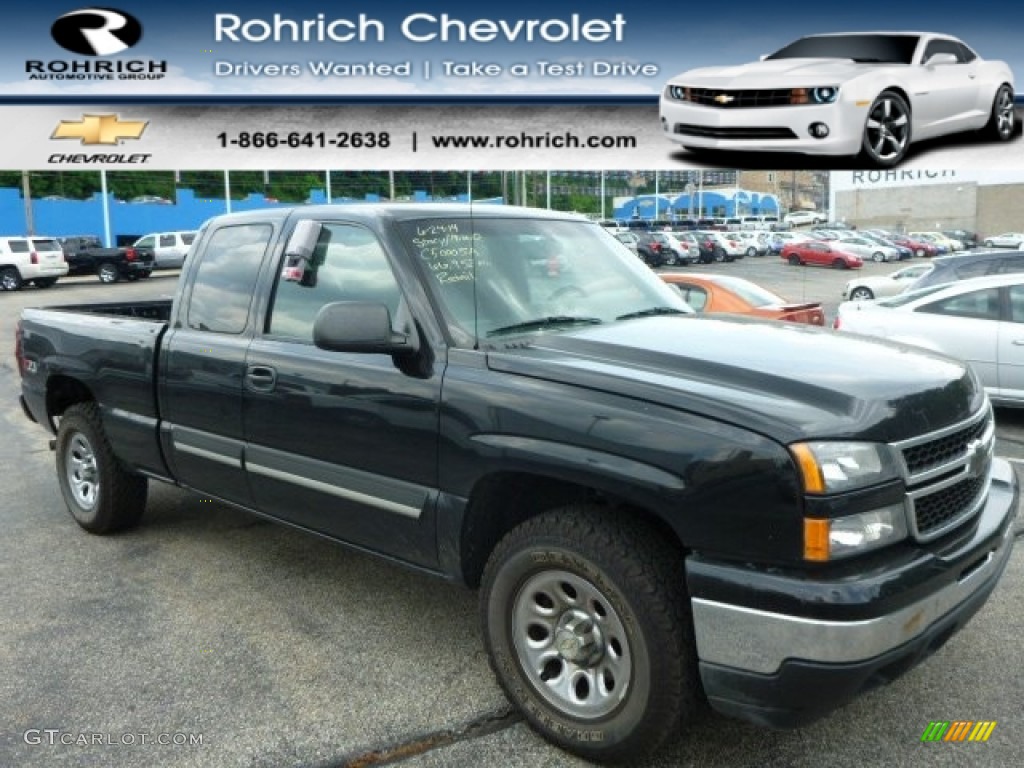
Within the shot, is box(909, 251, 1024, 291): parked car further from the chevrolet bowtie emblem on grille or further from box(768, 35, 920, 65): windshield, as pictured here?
the chevrolet bowtie emblem on grille

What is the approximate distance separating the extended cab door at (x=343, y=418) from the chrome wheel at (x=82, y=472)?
1797mm

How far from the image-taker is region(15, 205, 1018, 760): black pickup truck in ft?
8.11

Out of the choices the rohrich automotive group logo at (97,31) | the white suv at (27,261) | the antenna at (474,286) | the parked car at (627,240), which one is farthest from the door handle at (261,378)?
the white suv at (27,261)

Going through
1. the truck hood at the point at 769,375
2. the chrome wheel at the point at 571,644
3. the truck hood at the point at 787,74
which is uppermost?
the truck hood at the point at 787,74

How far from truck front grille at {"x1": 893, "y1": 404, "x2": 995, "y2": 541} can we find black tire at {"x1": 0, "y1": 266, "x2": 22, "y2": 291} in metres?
30.9

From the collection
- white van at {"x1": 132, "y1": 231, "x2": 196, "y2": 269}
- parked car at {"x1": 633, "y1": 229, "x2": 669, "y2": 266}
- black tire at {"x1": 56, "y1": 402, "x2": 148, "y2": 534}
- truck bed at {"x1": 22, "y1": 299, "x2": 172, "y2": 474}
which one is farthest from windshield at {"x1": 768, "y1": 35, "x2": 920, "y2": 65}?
white van at {"x1": 132, "y1": 231, "x2": 196, "y2": 269}

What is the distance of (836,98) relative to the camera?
33.6 ft

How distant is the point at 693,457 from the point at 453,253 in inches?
58.6

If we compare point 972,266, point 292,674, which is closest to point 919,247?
point 972,266

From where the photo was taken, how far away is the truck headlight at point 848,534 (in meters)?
2.41

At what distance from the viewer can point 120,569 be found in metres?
4.71

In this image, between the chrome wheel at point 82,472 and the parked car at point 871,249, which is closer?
the chrome wheel at point 82,472

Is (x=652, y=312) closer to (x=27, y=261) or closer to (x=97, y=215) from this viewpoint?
(x=27, y=261)

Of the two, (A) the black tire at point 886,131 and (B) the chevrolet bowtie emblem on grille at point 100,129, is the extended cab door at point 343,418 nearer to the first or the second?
(A) the black tire at point 886,131
